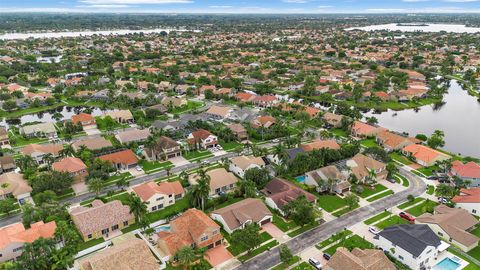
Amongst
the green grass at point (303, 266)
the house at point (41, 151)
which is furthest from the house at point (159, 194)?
the house at point (41, 151)

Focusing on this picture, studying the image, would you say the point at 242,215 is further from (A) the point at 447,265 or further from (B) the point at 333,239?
(A) the point at 447,265

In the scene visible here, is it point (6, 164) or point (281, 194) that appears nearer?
point (281, 194)

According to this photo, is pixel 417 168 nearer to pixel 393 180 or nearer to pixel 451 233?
pixel 393 180

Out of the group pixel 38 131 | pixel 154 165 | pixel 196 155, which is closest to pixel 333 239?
pixel 196 155

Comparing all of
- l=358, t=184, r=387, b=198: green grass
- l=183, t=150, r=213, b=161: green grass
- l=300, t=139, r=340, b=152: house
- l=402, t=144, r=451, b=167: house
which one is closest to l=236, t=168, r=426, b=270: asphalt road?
l=358, t=184, r=387, b=198: green grass

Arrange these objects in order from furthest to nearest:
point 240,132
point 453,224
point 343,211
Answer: point 240,132 → point 343,211 → point 453,224

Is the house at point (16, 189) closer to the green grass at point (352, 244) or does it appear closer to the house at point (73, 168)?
the house at point (73, 168)

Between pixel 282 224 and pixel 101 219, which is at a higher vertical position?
pixel 101 219
